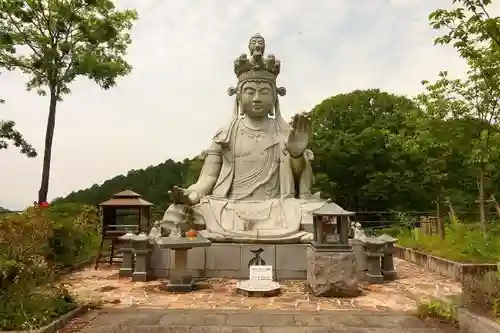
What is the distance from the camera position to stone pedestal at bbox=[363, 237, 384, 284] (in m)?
8.40

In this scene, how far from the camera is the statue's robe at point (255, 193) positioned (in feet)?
30.5

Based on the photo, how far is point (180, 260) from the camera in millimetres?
7809

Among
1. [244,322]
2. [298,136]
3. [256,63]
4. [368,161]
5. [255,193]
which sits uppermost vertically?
[256,63]

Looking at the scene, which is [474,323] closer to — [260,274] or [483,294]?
[483,294]

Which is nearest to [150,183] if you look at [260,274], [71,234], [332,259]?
[71,234]

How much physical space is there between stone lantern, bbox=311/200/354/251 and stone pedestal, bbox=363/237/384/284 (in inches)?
44.9

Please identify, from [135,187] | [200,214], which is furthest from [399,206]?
[200,214]

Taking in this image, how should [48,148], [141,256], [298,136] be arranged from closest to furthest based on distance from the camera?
[141,256]
[298,136]
[48,148]

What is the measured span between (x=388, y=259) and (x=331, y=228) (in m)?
2.02

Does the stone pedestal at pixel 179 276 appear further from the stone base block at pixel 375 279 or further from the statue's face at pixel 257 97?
the statue's face at pixel 257 97

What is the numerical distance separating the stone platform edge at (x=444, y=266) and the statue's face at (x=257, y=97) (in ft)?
16.1

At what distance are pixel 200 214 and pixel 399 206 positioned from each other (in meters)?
16.0

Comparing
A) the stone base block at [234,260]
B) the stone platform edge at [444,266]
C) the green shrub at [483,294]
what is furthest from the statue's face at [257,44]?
the green shrub at [483,294]

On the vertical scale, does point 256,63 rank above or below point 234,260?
above
